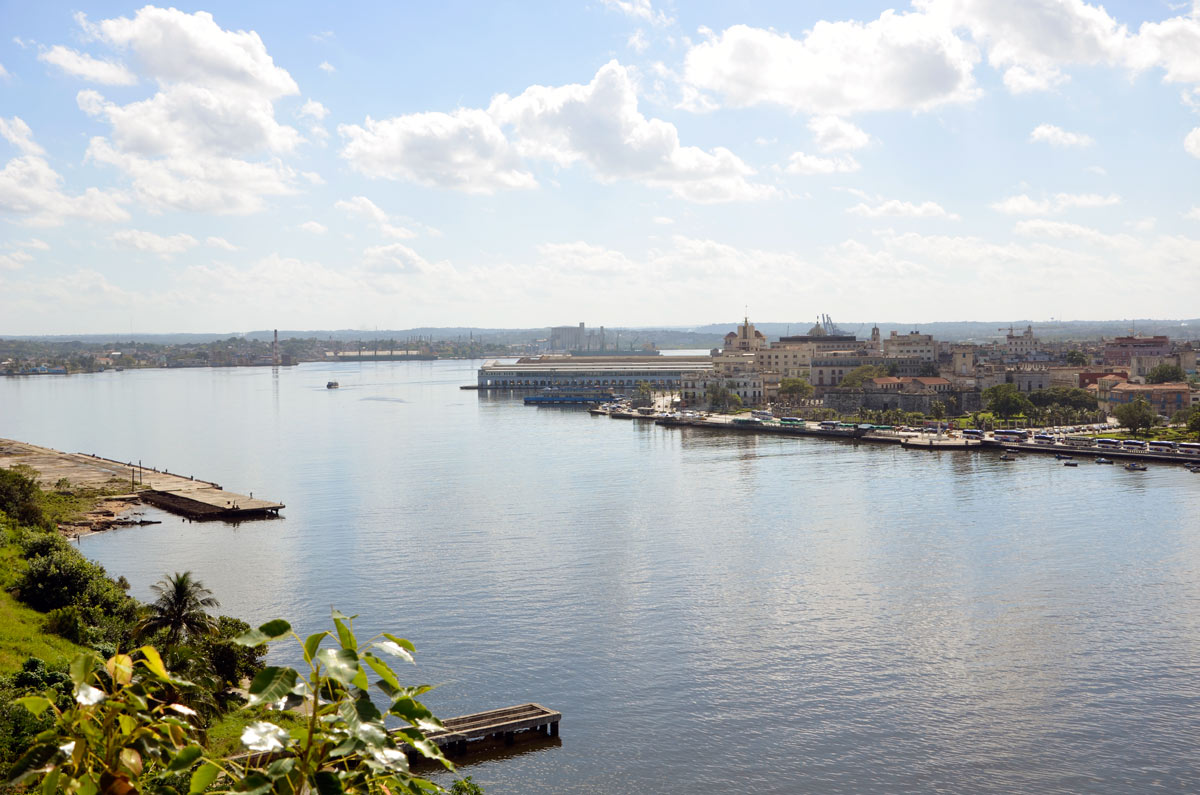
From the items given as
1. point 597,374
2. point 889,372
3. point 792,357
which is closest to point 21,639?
point 889,372

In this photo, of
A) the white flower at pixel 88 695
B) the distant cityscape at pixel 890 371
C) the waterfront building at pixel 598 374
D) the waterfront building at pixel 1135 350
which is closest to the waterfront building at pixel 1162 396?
the distant cityscape at pixel 890 371

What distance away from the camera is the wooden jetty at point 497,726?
11.2 metres

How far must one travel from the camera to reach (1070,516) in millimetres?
24109

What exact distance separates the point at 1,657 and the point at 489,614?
6.46m

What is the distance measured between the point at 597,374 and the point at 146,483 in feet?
160

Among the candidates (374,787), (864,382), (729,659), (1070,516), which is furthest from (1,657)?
(864,382)

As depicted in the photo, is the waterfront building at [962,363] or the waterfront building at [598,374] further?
the waterfront building at [598,374]

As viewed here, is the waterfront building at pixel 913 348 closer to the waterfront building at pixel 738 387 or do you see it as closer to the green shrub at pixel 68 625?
the waterfront building at pixel 738 387

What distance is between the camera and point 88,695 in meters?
2.16

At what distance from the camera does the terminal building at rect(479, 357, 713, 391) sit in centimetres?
7675

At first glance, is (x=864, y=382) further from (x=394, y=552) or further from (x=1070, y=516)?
(x=394, y=552)

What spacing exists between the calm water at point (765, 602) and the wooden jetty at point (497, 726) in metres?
0.29

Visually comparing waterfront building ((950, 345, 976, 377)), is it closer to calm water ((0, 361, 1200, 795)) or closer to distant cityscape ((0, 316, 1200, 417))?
distant cityscape ((0, 316, 1200, 417))

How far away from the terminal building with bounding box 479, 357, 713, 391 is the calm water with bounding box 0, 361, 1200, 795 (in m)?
41.2
